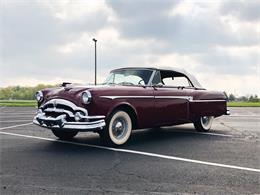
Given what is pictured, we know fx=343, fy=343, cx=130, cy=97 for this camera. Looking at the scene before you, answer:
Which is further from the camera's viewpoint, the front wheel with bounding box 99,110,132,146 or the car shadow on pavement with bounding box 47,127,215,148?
the car shadow on pavement with bounding box 47,127,215,148

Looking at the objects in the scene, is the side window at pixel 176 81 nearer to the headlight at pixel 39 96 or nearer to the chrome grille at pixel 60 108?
the chrome grille at pixel 60 108

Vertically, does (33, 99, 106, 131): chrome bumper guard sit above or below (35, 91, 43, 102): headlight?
below

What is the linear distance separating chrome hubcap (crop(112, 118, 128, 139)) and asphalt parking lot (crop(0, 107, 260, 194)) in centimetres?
27

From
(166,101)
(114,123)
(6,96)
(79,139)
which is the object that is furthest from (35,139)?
(6,96)

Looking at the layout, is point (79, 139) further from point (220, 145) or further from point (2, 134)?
point (220, 145)

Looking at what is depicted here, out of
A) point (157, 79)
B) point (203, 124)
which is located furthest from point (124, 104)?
point (203, 124)

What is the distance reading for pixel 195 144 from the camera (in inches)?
278

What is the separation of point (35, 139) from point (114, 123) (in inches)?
79.5

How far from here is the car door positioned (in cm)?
747

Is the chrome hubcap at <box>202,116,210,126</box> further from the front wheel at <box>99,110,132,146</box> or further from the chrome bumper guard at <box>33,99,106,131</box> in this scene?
the chrome bumper guard at <box>33,99,106,131</box>

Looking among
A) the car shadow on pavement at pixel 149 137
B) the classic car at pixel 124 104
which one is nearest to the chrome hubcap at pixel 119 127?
the classic car at pixel 124 104

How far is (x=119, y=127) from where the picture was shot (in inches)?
264

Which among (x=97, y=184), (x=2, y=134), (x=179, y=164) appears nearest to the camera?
(x=97, y=184)

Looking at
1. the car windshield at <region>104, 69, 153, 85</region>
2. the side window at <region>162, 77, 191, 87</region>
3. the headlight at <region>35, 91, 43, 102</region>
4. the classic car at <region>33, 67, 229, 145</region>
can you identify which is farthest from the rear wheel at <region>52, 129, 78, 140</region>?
the side window at <region>162, 77, 191, 87</region>
